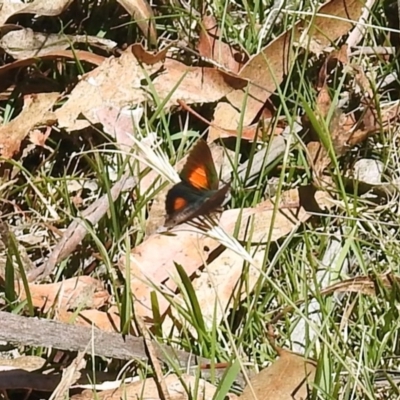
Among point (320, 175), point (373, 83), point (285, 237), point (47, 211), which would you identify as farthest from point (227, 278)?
point (373, 83)

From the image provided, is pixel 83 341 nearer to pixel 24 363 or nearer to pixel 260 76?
pixel 24 363

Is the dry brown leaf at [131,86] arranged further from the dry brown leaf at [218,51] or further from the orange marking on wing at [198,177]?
the orange marking on wing at [198,177]

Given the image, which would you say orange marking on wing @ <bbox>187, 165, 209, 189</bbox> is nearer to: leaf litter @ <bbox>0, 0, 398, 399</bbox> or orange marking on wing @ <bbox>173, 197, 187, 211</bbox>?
orange marking on wing @ <bbox>173, 197, 187, 211</bbox>

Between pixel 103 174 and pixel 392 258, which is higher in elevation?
pixel 103 174

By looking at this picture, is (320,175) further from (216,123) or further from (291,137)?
(216,123)

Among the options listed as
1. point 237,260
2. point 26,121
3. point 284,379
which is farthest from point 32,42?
point 284,379

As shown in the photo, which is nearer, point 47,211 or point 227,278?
point 227,278

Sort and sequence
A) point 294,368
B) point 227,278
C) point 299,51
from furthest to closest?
point 299,51 < point 227,278 < point 294,368

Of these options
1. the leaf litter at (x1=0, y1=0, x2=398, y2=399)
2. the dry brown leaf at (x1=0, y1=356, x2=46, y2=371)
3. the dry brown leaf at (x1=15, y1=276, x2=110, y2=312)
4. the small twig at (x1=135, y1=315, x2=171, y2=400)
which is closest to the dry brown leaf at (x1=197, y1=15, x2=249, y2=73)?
the leaf litter at (x1=0, y1=0, x2=398, y2=399)
